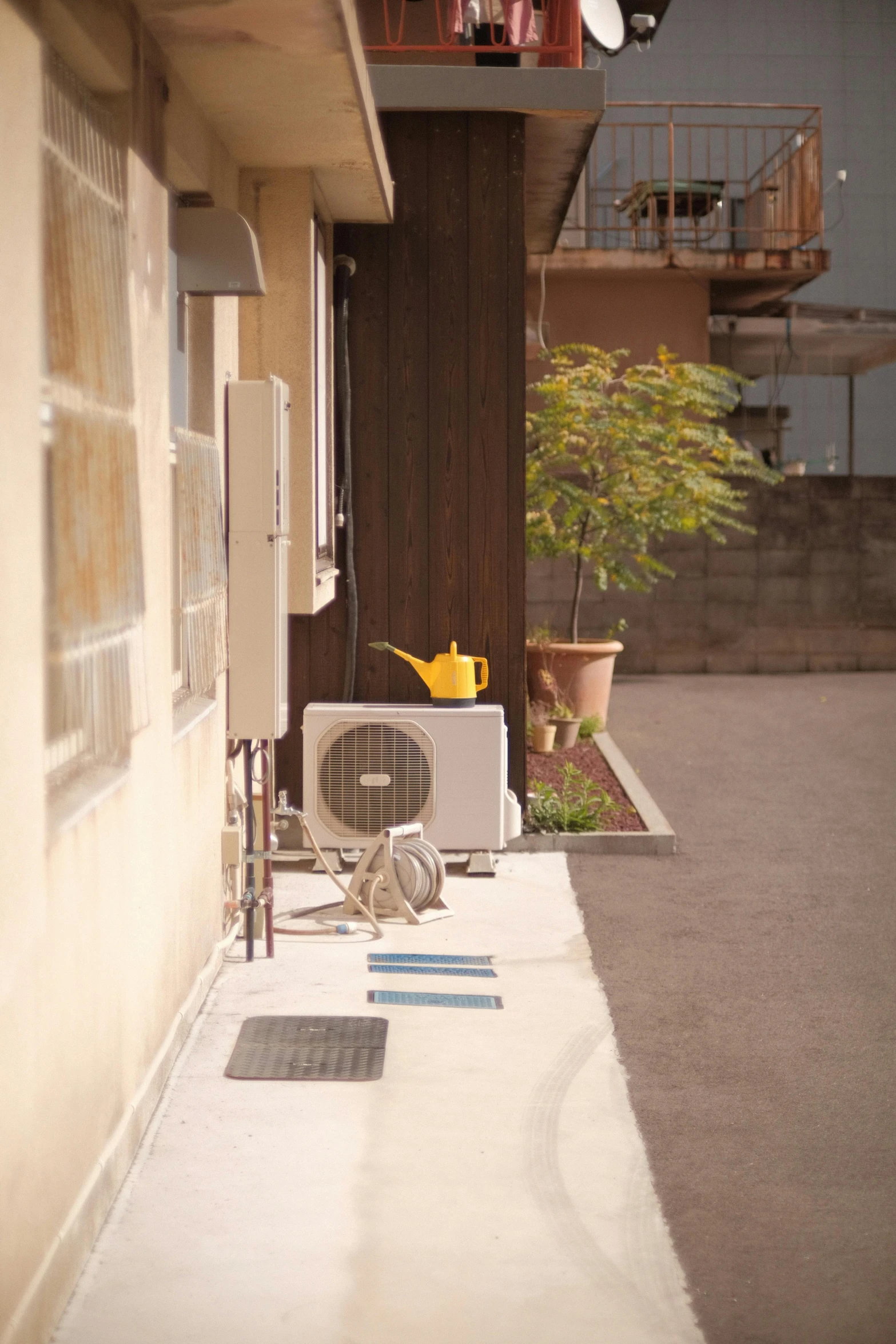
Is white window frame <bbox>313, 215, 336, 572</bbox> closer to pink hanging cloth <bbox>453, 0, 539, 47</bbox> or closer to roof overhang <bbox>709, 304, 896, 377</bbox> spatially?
pink hanging cloth <bbox>453, 0, 539, 47</bbox>

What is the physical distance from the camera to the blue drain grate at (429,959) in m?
5.50

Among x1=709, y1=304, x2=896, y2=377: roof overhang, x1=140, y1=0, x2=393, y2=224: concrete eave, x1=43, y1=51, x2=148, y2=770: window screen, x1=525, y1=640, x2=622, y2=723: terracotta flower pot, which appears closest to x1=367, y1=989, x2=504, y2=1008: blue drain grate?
x1=43, y1=51, x2=148, y2=770: window screen

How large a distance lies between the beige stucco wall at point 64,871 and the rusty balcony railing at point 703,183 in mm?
11835

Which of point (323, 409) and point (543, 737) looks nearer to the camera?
point (323, 409)

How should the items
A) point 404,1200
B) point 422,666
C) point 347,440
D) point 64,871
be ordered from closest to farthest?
point 64,871 < point 404,1200 < point 422,666 < point 347,440

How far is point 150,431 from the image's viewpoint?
390cm

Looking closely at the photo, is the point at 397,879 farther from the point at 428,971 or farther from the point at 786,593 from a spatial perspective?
the point at 786,593

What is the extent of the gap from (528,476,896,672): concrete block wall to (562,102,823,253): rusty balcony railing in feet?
9.42

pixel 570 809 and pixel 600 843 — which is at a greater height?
pixel 570 809

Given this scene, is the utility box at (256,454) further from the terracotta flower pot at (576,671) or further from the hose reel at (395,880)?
the terracotta flower pot at (576,671)

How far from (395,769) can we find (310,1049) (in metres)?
2.27

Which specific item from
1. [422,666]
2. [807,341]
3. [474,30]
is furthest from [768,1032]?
[807,341]

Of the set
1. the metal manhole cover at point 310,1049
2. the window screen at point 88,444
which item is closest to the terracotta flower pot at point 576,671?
the metal manhole cover at point 310,1049

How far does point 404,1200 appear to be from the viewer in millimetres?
3506
